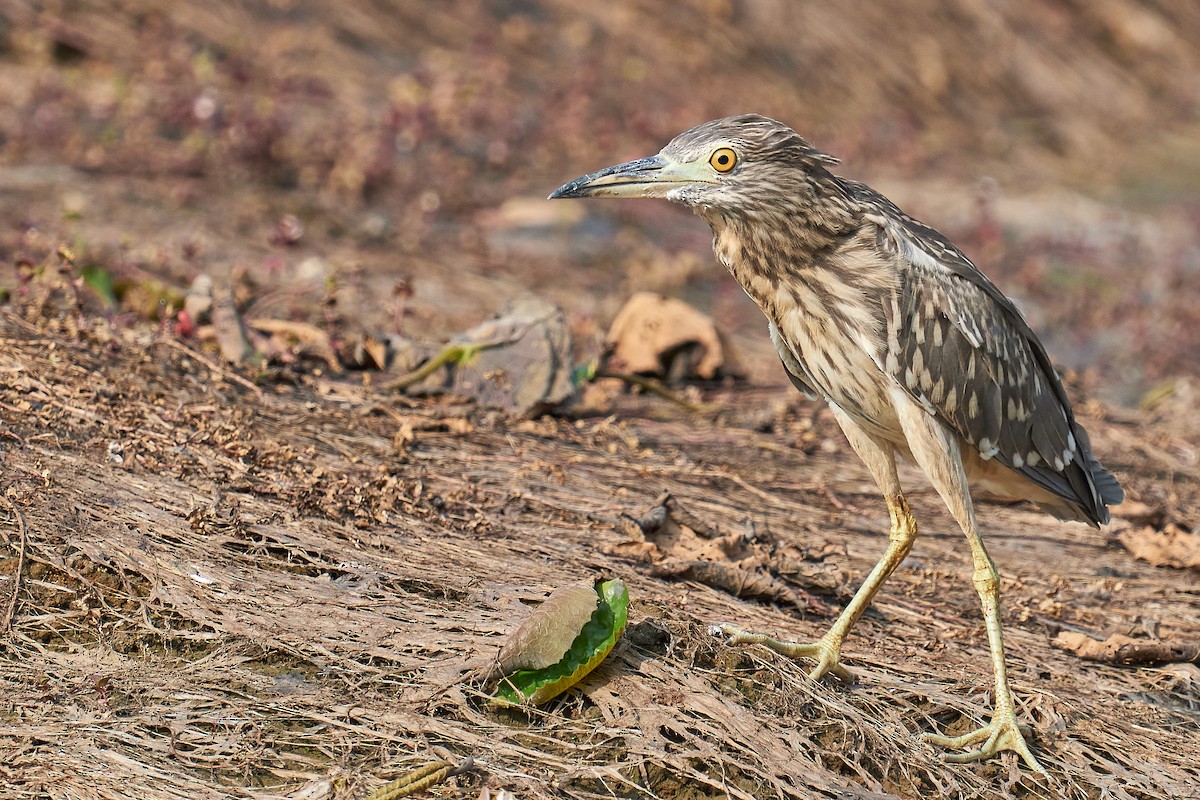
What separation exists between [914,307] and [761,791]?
173cm

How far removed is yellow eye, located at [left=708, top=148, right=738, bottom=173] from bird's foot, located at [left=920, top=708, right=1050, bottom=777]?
1.93 metres

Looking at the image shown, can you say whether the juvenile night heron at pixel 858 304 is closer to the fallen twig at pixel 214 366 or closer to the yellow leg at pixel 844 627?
the yellow leg at pixel 844 627

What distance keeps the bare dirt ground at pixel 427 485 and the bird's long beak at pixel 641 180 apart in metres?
1.23

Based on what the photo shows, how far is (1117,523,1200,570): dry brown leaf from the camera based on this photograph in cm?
527

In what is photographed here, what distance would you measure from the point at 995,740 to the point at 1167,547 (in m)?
1.97

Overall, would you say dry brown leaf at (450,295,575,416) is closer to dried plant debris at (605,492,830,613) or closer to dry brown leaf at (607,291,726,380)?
dry brown leaf at (607,291,726,380)

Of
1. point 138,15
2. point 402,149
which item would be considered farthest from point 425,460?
point 138,15

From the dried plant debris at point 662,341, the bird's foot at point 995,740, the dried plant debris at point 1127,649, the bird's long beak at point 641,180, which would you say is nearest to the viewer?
the bird's foot at point 995,740

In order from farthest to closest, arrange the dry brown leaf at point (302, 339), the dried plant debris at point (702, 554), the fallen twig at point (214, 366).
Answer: the dry brown leaf at point (302, 339) → the fallen twig at point (214, 366) → the dried plant debris at point (702, 554)

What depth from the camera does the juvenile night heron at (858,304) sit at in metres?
4.04

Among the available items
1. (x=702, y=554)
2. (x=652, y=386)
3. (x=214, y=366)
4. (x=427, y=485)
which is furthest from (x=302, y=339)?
(x=702, y=554)

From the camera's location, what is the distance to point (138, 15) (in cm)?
1005

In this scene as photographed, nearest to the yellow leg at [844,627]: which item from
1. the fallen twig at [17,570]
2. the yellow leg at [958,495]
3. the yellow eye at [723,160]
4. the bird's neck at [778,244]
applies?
the yellow leg at [958,495]

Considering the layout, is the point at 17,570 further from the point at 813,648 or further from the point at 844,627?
the point at 844,627
